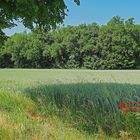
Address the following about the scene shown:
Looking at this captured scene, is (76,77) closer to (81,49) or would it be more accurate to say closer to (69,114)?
(69,114)

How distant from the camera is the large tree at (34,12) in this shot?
10.8 m

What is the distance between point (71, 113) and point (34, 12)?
3439mm

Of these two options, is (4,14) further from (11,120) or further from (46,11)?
(11,120)

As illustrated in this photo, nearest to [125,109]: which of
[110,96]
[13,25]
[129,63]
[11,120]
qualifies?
[110,96]

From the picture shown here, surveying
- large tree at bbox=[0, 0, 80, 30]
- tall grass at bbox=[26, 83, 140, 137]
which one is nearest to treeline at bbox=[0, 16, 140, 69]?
large tree at bbox=[0, 0, 80, 30]

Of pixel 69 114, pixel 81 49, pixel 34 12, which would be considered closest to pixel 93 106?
pixel 69 114

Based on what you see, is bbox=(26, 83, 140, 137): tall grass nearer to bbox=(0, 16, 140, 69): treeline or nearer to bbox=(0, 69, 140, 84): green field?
bbox=(0, 69, 140, 84): green field

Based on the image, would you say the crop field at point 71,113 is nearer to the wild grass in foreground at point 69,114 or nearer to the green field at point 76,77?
the wild grass in foreground at point 69,114

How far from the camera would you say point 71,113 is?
920 cm

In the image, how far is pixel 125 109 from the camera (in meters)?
7.23

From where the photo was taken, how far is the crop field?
6.85 m

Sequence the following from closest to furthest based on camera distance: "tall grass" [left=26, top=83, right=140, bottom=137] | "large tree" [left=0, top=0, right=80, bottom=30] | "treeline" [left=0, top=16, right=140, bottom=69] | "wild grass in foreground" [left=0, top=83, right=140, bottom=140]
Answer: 1. "wild grass in foreground" [left=0, top=83, right=140, bottom=140]
2. "tall grass" [left=26, top=83, right=140, bottom=137]
3. "large tree" [left=0, top=0, right=80, bottom=30]
4. "treeline" [left=0, top=16, right=140, bottom=69]

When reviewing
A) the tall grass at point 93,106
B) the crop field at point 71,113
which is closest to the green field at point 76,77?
the crop field at point 71,113

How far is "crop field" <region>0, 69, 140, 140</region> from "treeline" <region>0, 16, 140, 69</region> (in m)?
48.1
